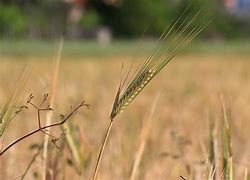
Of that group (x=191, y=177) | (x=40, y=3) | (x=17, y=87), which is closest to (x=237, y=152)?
(x=191, y=177)

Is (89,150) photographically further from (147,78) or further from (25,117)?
(25,117)

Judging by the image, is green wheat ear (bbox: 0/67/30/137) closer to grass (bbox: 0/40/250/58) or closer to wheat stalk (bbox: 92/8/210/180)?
wheat stalk (bbox: 92/8/210/180)

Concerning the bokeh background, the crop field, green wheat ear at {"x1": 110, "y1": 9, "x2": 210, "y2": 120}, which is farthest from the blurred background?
green wheat ear at {"x1": 110, "y1": 9, "x2": 210, "y2": 120}

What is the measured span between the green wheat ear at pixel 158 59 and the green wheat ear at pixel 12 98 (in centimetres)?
13

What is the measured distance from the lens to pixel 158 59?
39.7 inches

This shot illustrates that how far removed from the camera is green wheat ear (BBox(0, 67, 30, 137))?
99 cm

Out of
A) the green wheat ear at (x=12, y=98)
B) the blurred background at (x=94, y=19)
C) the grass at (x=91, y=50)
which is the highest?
the blurred background at (x=94, y=19)

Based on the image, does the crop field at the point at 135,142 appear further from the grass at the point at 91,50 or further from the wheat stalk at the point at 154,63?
the grass at the point at 91,50

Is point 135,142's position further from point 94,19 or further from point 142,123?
point 94,19

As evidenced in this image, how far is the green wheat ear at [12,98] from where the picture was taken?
0.99 meters

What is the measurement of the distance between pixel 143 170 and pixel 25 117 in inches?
96.9

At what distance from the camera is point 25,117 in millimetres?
4199

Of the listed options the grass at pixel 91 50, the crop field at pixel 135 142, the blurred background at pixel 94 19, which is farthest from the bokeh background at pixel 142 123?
the blurred background at pixel 94 19

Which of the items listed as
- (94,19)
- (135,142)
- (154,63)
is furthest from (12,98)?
(94,19)
